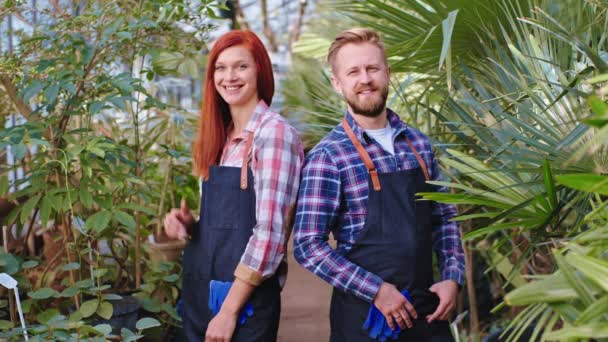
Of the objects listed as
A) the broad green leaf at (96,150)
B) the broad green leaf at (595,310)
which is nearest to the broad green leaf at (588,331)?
the broad green leaf at (595,310)

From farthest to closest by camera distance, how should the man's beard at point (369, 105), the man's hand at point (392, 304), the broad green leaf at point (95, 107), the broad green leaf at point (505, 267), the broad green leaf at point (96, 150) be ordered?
the broad green leaf at point (505, 267), the broad green leaf at point (95, 107), the broad green leaf at point (96, 150), the man's beard at point (369, 105), the man's hand at point (392, 304)

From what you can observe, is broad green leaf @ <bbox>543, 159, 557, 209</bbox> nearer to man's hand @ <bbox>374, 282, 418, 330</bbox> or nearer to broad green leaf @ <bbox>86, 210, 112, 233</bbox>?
man's hand @ <bbox>374, 282, 418, 330</bbox>

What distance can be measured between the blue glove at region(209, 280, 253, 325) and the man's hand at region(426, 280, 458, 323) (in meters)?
0.44

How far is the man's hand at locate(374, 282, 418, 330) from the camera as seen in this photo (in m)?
1.66

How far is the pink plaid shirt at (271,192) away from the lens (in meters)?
1.68

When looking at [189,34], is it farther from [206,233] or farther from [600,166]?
[600,166]

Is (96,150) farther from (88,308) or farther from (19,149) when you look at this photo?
(88,308)

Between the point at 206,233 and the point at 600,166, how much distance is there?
95 cm

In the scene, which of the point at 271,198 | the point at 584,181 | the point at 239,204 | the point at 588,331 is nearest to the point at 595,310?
the point at 588,331

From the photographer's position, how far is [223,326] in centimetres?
170

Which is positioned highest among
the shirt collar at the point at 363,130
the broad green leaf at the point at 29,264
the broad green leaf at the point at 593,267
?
the shirt collar at the point at 363,130

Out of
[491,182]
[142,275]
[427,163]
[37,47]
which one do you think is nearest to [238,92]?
[427,163]

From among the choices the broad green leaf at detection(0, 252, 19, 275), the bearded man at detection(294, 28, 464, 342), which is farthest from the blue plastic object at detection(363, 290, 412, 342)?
the broad green leaf at detection(0, 252, 19, 275)

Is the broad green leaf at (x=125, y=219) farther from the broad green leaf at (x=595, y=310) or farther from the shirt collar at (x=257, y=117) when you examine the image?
the broad green leaf at (x=595, y=310)
